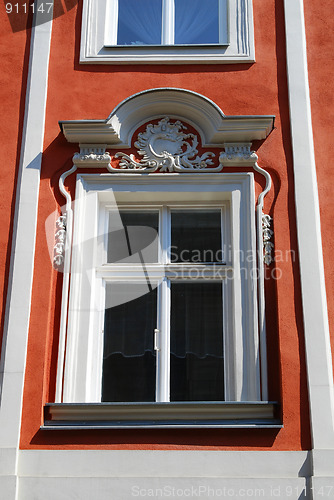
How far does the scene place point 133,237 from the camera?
287 inches

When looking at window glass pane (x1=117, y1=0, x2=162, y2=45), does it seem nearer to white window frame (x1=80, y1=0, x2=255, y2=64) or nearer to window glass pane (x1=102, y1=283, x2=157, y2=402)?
white window frame (x1=80, y1=0, x2=255, y2=64)

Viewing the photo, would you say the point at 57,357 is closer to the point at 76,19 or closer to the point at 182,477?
the point at 182,477

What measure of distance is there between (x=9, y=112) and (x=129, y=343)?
8.11 ft

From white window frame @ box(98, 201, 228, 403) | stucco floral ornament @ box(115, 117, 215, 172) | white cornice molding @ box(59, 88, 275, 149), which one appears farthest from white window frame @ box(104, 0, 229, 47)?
white window frame @ box(98, 201, 228, 403)

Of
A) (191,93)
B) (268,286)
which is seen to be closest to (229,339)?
(268,286)

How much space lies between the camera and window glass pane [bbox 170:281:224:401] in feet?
21.5

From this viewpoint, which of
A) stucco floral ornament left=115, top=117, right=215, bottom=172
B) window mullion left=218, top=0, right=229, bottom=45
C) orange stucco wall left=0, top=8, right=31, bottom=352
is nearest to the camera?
orange stucco wall left=0, top=8, right=31, bottom=352

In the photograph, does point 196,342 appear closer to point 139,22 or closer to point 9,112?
point 9,112

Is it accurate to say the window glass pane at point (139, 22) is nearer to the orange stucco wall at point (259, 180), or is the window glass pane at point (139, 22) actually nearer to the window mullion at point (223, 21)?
the orange stucco wall at point (259, 180)

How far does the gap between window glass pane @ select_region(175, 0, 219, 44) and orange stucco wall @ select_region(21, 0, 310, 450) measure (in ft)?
1.58

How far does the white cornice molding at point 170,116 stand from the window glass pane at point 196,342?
4.50 feet

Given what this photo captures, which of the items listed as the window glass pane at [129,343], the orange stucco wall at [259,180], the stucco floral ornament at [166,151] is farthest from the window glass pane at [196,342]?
the stucco floral ornament at [166,151]

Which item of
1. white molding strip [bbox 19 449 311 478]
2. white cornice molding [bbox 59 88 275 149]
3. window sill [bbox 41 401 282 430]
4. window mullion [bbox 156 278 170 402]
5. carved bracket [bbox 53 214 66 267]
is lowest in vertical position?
white molding strip [bbox 19 449 311 478]

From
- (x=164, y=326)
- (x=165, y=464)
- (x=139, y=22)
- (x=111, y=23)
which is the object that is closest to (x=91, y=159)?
(x=164, y=326)
